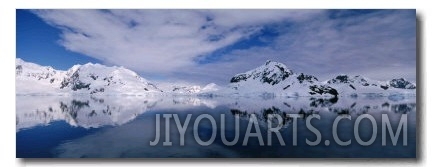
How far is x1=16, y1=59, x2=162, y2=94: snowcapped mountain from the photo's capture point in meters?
4.07

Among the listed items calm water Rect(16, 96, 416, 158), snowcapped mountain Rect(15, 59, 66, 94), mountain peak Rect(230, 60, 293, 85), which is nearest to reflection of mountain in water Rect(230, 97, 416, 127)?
calm water Rect(16, 96, 416, 158)

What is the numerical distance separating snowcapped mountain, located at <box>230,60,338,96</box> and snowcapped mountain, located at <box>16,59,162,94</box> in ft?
2.92

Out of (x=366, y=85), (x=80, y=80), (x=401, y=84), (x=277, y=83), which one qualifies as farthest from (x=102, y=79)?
(x=401, y=84)

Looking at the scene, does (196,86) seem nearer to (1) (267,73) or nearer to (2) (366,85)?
(1) (267,73)

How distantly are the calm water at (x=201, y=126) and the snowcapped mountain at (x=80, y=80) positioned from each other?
3.9 inches

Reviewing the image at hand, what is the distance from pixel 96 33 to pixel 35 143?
1.23 meters

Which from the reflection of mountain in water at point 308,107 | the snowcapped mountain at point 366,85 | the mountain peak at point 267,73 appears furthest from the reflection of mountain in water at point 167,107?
the mountain peak at point 267,73

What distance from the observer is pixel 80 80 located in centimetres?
418

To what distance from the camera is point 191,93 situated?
170 inches

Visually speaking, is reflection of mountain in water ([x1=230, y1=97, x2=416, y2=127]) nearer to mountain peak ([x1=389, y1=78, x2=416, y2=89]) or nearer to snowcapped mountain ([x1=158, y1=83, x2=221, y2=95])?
mountain peak ([x1=389, y1=78, x2=416, y2=89])

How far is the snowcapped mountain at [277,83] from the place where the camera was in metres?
4.16

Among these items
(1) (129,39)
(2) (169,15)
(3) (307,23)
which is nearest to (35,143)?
(1) (129,39)
